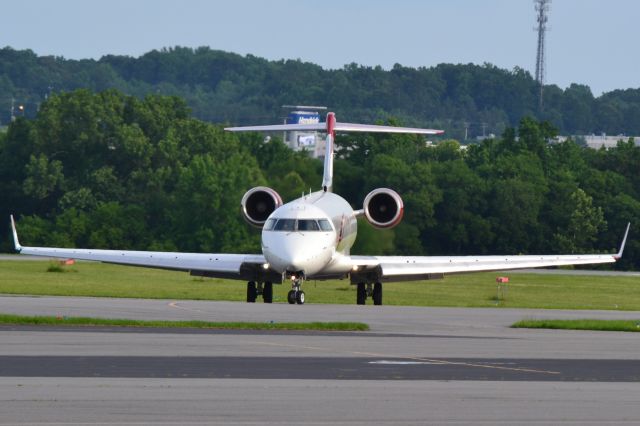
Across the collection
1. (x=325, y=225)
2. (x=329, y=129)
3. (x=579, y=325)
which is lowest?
(x=579, y=325)

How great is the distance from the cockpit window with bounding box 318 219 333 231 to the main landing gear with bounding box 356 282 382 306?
123 inches

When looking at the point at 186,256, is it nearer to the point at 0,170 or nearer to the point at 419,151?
the point at 0,170

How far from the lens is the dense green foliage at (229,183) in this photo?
81.6 meters

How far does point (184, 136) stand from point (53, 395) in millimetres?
86559

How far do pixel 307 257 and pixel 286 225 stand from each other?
0.99 meters

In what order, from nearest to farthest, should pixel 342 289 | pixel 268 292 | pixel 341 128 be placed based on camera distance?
pixel 268 292, pixel 341 128, pixel 342 289

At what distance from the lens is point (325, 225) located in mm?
37281

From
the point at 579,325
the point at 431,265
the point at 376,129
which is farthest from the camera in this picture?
the point at 376,129

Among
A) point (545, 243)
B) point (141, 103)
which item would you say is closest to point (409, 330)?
point (545, 243)

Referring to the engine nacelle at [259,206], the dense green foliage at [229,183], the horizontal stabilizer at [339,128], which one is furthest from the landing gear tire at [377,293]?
the dense green foliage at [229,183]

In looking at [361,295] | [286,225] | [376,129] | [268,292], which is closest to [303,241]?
[286,225]

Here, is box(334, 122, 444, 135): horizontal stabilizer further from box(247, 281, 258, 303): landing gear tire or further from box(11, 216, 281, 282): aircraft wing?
box(247, 281, 258, 303): landing gear tire

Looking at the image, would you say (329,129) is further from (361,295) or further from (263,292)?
(263,292)

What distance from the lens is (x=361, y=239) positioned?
5288 centimetres
